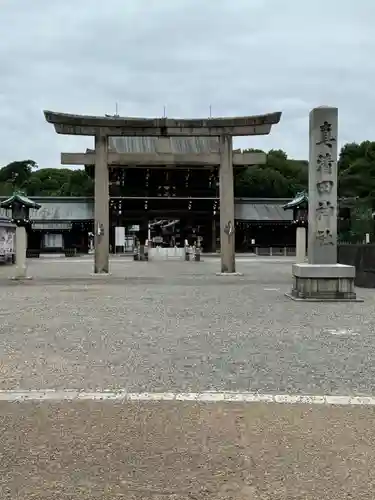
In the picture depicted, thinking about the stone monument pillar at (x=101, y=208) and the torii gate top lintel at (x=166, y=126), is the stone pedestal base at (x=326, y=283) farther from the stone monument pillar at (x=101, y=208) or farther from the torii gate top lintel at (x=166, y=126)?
the stone monument pillar at (x=101, y=208)

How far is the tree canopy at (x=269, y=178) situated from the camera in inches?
1427

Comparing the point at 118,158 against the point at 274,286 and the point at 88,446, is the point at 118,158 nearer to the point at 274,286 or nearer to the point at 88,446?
the point at 274,286

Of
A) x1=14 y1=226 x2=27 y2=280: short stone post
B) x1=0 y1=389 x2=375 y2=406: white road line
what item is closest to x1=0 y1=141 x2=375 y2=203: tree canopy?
x1=14 y1=226 x2=27 y2=280: short stone post

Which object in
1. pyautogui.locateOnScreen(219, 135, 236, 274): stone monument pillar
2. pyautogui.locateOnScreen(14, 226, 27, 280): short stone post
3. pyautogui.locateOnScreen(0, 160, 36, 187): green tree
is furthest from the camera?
pyautogui.locateOnScreen(0, 160, 36, 187): green tree

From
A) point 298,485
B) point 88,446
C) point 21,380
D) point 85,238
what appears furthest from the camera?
point 85,238

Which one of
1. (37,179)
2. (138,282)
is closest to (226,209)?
(138,282)

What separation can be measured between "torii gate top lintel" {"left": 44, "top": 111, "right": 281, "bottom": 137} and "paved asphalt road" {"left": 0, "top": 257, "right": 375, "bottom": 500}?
449 inches

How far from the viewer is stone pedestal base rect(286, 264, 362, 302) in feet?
40.6

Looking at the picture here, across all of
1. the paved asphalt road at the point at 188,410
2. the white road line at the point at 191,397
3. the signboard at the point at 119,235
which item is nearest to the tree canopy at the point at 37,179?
the signboard at the point at 119,235

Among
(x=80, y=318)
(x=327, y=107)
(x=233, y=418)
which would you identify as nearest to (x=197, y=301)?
(x=80, y=318)

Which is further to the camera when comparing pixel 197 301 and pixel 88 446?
pixel 197 301

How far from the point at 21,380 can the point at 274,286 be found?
1140 centimetres

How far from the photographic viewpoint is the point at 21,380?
5.59 meters

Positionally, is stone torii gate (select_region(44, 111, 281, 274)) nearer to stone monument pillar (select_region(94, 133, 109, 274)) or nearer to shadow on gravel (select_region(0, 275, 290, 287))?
stone monument pillar (select_region(94, 133, 109, 274))
